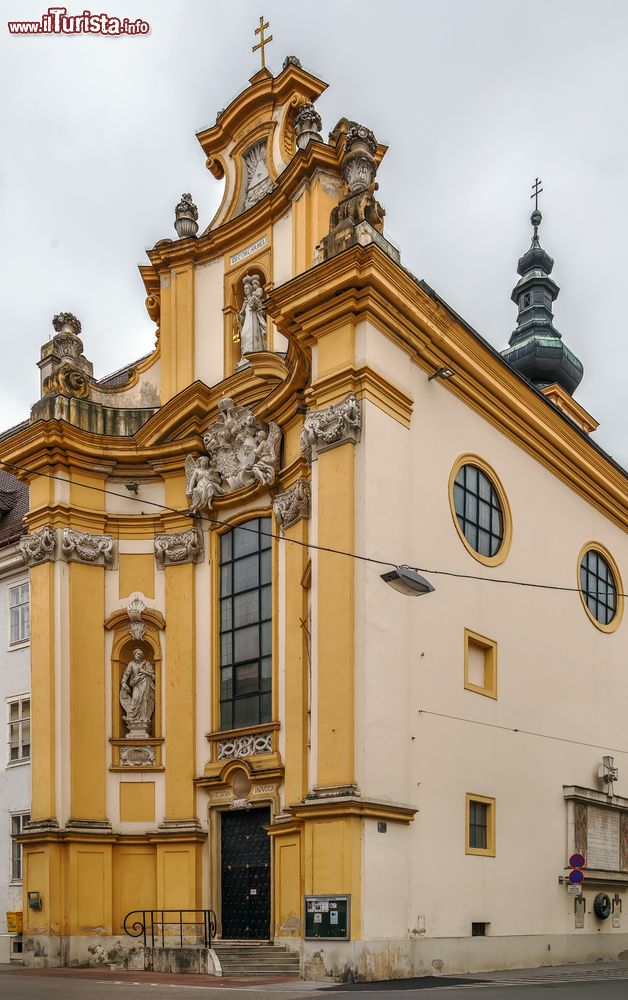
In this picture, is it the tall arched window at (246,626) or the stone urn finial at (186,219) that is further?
the stone urn finial at (186,219)

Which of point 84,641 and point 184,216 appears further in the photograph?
point 184,216

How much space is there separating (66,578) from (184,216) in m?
7.86

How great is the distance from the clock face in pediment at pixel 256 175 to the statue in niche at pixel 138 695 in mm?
9170

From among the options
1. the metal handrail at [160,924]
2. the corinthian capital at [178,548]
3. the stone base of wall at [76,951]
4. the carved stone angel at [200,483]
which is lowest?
the stone base of wall at [76,951]

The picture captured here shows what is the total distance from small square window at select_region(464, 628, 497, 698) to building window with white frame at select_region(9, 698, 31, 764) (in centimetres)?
942

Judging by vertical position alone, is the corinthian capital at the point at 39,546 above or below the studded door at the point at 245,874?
above

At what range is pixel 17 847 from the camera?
23609mm

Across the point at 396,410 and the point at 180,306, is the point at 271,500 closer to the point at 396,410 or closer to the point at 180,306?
the point at 396,410

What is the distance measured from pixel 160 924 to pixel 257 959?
3360mm

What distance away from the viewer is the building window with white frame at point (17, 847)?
2352 centimetres

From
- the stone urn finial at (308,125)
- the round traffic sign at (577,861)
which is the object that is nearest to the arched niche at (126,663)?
the round traffic sign at (577,861)

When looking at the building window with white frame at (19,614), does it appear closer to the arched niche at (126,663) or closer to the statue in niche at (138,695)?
the arched niche at (126,663)

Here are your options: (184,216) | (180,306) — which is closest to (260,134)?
(184,216)

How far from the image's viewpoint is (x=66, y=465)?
2312 centimetres
